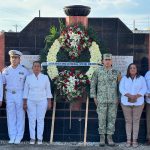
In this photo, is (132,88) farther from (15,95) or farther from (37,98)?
(15,95)

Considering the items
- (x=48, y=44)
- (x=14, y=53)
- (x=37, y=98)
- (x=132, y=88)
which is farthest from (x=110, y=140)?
(x=14, y=53)

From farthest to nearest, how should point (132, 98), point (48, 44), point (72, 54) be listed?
point (48, 44), point (72, 54), point (132, 98)

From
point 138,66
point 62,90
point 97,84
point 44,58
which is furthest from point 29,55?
point 138,66

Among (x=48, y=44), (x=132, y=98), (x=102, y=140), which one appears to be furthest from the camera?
(x=48, y=44)

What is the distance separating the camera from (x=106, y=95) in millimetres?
7688

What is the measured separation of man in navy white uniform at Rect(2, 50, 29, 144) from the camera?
308 inches

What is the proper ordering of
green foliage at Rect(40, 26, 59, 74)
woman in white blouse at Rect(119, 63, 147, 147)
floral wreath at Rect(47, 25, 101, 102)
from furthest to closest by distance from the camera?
green foliage at Rect(40, 26, 59, 74) < floral wreath at Rect(47, 25, 101, 102) < woman in white blouse at Rect(119, 63, 147, 147)

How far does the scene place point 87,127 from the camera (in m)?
8.32

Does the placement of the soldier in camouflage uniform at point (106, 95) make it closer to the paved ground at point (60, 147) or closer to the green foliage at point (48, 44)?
the paved ground at point (60, 147)

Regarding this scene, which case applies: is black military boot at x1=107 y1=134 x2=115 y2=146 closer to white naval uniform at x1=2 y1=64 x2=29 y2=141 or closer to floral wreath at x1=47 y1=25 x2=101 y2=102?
floral wreath at x1=47 y1=25 x2=101 y2=102

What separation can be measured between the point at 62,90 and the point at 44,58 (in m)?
0.73

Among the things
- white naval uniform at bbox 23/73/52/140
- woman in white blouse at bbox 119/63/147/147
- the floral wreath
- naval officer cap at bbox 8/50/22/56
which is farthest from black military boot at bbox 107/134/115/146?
naval officer cap at bbox 8/50/22/56

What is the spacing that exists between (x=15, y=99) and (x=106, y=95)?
165cm

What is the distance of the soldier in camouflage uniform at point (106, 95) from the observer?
7695 mm
